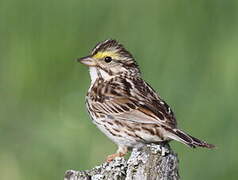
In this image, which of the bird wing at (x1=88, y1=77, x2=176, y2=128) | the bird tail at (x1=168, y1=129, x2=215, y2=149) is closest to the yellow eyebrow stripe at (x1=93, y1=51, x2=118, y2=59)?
the bird wing at (x1=88, y1=77, x2=176, y2=128)

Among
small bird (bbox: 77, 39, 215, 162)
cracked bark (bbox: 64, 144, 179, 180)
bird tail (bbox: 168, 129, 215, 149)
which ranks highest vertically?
small bird (bbox: 77, 39, 215, 162)

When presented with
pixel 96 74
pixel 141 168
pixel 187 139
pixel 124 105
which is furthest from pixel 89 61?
pixel 141 168

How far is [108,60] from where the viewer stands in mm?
6535

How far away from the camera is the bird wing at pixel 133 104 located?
5.73m

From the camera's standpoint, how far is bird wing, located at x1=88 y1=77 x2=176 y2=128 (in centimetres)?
573

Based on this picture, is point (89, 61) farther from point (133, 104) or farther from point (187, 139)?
point (187, 139)

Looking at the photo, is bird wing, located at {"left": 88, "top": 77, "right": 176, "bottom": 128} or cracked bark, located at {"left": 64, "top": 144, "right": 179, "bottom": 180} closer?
cracked bark, located at {"left": 64, "top": 144, "right": 179, "bottom": 180}

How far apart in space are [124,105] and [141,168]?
1535 mm

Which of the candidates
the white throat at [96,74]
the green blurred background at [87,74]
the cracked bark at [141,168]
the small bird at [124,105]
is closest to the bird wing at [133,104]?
the small bird at [124,105]

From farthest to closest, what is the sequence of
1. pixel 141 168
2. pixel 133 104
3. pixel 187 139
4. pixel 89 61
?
pixel 89 61
pixel 133 104
pixel 187 139
pixel 141 168

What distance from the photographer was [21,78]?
7.55m

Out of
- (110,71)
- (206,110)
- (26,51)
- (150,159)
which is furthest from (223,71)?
(150,159)

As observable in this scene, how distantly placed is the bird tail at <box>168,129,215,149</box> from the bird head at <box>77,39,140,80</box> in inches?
43.5

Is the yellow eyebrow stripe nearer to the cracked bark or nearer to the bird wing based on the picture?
the bird wing
